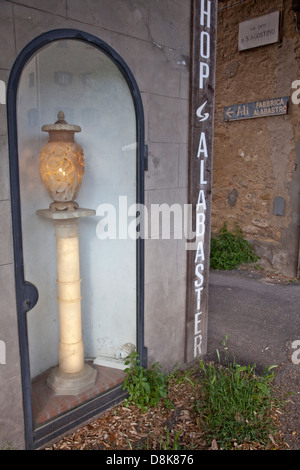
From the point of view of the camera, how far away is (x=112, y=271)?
3.24m

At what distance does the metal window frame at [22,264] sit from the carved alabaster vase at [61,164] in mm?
439

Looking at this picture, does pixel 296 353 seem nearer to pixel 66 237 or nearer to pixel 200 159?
pixel 200 159

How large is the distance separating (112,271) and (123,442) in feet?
4.32

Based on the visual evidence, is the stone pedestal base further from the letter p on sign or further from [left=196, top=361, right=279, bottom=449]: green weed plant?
[left=196, top=361, right=279, bottom=449]: green weed plant

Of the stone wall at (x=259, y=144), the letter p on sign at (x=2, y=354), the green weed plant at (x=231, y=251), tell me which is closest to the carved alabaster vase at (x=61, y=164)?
the letter p on sign at (x=2, y=354)

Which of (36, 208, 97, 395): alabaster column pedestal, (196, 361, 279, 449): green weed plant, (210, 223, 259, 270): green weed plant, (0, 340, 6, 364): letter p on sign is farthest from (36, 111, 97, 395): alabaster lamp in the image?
(210, 223, 259, 270): green weed plant

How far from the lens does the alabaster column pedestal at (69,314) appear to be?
2758 mm

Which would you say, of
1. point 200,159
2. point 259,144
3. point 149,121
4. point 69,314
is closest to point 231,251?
point 259,144

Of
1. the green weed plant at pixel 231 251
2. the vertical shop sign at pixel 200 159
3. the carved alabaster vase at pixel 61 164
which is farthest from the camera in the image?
the green weed plant at pixel 231 251

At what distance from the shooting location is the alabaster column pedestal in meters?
2.76

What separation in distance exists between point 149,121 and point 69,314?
163 centimetres

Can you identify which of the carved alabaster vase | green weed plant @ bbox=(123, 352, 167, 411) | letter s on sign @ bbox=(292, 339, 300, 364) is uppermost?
the carved alabaster vase

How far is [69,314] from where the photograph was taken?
2.88m

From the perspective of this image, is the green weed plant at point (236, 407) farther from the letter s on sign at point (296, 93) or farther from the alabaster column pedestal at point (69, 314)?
the letter s on sign at point (296, 93)
